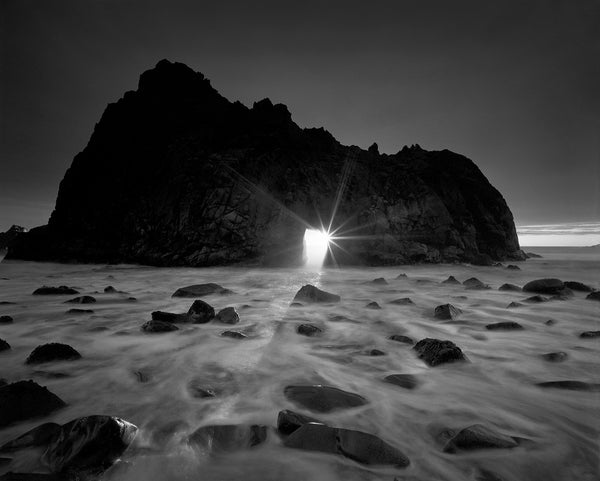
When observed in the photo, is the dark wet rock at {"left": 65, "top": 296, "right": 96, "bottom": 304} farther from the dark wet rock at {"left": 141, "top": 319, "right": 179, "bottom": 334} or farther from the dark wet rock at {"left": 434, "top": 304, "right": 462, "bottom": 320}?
the dark wet rock at {"left": 434, "top": 304, "right": 462, "bottom": 320}

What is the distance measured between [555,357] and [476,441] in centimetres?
217

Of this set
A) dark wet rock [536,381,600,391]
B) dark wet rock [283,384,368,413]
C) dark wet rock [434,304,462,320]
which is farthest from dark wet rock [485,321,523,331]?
dark wet rock [283,384,368,413]

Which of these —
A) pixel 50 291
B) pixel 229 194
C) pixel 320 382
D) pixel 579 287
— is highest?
pixel 229 194

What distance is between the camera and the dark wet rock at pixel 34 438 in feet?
5.25

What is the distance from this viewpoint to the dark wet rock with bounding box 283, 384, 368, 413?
2.13 meters

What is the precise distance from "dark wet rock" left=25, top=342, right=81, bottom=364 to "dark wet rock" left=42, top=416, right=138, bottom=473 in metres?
1.61

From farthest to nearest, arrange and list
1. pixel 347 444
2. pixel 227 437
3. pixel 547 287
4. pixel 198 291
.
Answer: pixel 547 287 → pixel 198 291 → pixel 227 437 → pixel 347 444

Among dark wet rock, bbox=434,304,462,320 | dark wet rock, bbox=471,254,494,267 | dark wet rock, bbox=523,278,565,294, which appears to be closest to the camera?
dark wet rock, bbox=434,304,462,320

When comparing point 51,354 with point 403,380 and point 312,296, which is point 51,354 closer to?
point 403,380

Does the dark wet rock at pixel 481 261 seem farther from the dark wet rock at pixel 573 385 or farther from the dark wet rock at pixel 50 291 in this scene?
the dark wet rock at pixel 50 291

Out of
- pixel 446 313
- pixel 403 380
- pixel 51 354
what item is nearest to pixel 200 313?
pixel 51 354

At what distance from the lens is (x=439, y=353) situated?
304 cm

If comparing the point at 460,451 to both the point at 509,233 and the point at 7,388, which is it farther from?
the point at 509,233

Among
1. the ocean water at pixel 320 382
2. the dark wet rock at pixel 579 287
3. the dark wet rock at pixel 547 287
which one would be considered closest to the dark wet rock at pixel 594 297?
the dark wet rock at pixel 547 287
